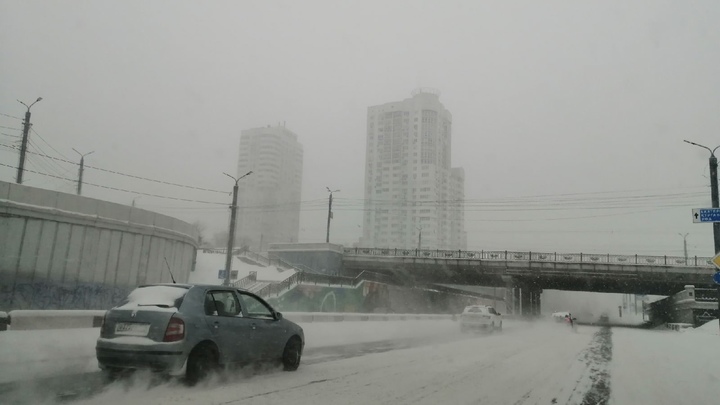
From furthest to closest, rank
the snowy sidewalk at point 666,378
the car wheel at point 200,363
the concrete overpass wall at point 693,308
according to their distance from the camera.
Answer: the concrete overpass wall at point 693,308 → the snowy sidewalk at point 666,378 → the car wheel at point 200,363

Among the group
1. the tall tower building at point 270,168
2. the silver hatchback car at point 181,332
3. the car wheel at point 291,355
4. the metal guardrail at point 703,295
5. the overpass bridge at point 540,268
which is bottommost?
the car wheel at point 291,355

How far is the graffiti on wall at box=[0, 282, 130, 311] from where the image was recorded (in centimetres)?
2111

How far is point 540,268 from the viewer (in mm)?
53875

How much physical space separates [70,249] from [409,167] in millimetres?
102830

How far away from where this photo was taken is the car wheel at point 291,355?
29.2 ft

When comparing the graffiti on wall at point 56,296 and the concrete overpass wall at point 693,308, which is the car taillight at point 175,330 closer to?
the graffiti on wall at point 56,296

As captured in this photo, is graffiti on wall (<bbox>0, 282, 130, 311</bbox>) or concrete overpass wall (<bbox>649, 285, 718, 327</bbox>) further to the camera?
concrete overpass wall (<bbox>649, 285, 718, 327</bbox>)

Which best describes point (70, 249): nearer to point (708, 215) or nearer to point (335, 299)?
point (335, 299)

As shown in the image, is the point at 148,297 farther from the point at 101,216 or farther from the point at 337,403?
the point at 101,216

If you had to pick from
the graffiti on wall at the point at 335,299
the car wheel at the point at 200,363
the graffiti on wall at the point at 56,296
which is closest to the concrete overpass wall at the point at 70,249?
the graffiti on wall at the point at 56,296

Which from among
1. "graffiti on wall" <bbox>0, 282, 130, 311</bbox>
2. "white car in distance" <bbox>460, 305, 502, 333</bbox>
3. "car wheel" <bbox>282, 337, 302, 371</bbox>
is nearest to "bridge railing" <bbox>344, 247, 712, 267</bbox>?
"white car in distance" <bbox>460, 305, 502, 333</bbox>

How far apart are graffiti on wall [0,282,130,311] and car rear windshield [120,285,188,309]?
1712cm

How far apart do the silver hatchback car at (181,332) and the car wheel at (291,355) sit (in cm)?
61

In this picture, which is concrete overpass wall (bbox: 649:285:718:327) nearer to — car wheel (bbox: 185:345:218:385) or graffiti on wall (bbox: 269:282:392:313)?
graffiti on wall (bbox: 269:282:392:313)
